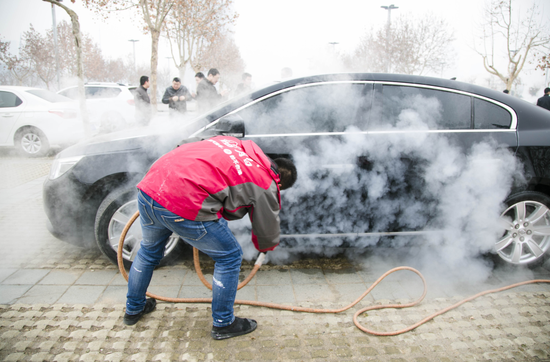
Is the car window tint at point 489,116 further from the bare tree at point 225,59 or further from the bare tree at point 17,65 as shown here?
the bare tree at point 225,59

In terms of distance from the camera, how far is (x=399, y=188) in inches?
111

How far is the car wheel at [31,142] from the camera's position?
26.2 feet

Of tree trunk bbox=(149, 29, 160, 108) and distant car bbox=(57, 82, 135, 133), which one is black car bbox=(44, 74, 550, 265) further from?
tree trunk bbox=(149, 29, 160, 108)

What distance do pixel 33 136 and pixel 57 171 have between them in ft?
21.5

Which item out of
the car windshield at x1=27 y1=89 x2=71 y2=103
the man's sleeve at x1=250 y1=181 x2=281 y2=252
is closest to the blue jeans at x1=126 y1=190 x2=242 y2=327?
the man's sleeve at x1=250 y1=181 x2=281 y2=252

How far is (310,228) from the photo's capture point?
2.85 meters

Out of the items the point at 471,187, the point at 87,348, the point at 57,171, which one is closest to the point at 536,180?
the point at 471,187

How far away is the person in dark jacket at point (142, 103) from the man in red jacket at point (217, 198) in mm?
6326

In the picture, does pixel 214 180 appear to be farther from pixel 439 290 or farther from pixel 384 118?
pixel 439 290

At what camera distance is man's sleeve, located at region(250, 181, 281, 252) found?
1.86m

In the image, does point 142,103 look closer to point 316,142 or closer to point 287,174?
point 316,142

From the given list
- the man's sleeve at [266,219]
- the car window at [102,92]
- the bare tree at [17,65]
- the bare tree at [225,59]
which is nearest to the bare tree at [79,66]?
the car window at [102,92]

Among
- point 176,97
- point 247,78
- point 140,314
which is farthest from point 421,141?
point 176,97

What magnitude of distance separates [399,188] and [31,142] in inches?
341
